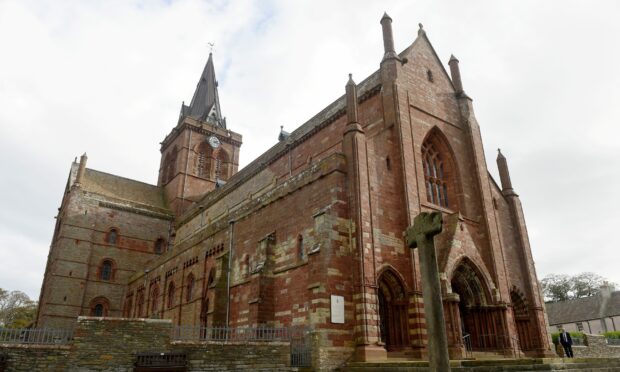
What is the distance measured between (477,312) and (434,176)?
661 cm

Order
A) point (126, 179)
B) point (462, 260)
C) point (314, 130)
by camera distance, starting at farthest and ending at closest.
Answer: point (126, 179), point (314, 130), point (462, 260)

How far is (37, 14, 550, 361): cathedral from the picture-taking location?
52.0ft

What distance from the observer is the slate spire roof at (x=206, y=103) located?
167ft

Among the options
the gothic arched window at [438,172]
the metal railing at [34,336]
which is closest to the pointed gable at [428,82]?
the gothic arched window at [438,172]

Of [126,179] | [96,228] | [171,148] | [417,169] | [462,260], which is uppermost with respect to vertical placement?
[171,148]

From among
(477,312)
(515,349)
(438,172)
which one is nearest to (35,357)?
(477,312)

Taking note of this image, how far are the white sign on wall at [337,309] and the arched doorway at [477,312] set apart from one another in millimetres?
5196

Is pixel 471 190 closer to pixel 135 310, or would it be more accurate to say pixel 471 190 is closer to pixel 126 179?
pixel 135 310

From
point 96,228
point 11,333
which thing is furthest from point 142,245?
point 11,333

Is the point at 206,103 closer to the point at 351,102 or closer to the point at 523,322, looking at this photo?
the point at 351,102

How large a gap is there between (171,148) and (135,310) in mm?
20346

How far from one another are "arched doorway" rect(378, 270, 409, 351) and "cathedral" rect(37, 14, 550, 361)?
0.04 m

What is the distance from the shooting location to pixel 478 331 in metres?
17.8

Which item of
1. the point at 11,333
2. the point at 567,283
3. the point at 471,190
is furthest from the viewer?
the point at 567,283
